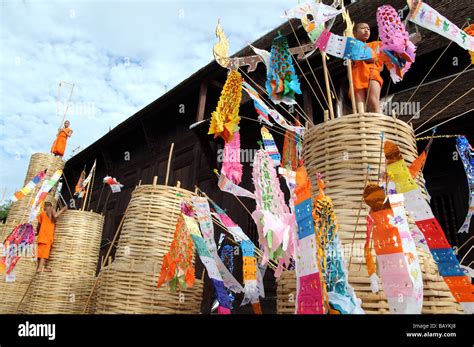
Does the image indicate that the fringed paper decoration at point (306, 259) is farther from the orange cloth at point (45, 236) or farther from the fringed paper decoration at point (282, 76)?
the orange cloth at point (45, 236)

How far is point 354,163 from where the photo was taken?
140 cm

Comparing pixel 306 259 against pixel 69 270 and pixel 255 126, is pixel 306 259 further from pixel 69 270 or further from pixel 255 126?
pixel 255 126

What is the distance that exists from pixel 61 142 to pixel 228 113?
7.11 metres

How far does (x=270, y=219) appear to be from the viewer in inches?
55.0

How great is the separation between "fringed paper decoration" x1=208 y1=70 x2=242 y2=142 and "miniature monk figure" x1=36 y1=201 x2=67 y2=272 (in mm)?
3619

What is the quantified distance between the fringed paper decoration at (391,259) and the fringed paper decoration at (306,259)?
0.19 m

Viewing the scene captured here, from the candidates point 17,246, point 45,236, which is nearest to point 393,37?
point 45,236

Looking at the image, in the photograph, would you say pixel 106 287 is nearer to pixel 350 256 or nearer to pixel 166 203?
pixel 166 203

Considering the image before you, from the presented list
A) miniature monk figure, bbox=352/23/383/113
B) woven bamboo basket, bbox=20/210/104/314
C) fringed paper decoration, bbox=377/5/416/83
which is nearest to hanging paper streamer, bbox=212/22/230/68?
miniature monk figure, bbox=352/23/383/113

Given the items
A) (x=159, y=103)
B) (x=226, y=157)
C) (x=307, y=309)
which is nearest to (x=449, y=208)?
(x=226, y=157)

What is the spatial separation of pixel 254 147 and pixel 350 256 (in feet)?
14.9

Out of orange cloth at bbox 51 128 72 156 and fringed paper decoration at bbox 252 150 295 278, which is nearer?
fringed paper decoration at bbox 252 150 295 278

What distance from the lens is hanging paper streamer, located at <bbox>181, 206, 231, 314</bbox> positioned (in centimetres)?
166

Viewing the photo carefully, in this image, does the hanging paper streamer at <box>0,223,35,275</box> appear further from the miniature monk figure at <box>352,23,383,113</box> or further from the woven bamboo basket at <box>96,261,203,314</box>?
the miniature monk figure at <box>352,23,383,113</box>
